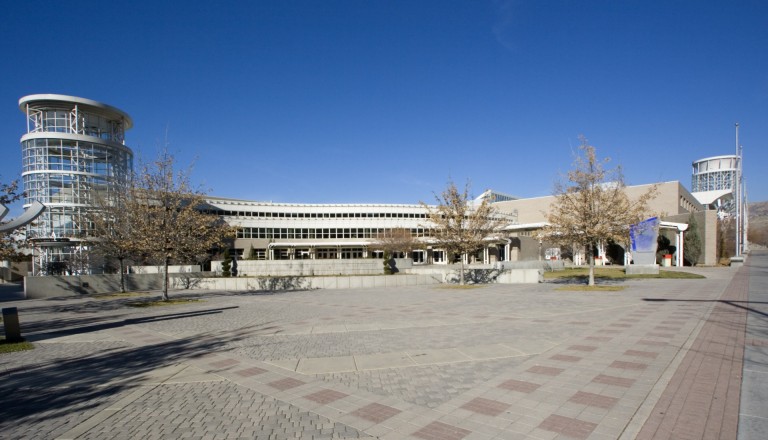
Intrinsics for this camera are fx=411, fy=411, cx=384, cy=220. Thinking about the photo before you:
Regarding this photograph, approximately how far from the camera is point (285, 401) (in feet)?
20.2

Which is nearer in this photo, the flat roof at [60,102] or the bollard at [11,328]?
the bollard at [11,328]

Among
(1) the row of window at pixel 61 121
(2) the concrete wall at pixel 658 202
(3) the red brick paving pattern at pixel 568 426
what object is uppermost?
(1) the row of window at pixel 61 121

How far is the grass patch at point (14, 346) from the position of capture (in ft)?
33.2

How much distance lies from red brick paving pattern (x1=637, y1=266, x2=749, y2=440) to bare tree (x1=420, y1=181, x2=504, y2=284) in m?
16.2

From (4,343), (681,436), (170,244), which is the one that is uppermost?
(170,244)

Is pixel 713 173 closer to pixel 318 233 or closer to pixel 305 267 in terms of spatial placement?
pixel 318 233

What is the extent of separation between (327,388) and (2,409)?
4.76m

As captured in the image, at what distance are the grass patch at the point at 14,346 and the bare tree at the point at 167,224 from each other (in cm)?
848

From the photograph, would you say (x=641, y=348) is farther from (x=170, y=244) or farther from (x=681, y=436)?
(x=170, y=244)

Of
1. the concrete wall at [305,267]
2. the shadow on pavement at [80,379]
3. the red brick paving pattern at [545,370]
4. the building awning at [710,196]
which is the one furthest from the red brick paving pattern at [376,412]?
the building awning at [710,196]

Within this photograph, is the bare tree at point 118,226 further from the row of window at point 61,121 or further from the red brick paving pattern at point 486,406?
the row of window at point 61,121

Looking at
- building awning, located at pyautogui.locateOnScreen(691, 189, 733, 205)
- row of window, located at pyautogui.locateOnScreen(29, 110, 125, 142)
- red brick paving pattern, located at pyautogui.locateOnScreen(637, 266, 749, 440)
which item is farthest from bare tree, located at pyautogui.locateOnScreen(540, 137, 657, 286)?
building awning, located at pyautogui.locateOnScreen(691, 189, 733, 205)

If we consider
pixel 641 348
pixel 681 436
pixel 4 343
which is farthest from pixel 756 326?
pixel 4 343

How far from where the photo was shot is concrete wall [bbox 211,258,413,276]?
35375 millimetres
